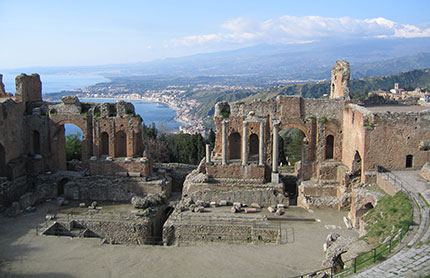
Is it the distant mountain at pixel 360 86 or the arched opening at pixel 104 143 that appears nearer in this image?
the arched opening at pixel 104 143

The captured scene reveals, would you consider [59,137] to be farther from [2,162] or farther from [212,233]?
[212,233]

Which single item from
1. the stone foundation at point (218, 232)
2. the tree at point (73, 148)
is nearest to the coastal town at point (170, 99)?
the tree at point (73, 148)

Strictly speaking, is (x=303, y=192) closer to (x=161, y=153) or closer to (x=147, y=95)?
(x=161, y=153)

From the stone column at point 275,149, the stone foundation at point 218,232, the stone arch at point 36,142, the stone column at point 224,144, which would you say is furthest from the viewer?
the stone arch at point 36,142

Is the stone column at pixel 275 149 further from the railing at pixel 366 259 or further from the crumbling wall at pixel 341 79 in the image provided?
the railing at pixel 366 259

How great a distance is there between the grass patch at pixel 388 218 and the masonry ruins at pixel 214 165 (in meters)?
1.74

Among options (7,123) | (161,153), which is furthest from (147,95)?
(7,123)

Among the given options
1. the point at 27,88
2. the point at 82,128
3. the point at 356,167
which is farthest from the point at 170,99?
the point at 356,167

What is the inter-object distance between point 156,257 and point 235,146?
11.2 m

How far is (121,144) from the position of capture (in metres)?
29.5

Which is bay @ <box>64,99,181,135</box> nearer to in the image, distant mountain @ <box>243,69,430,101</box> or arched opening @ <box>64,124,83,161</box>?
distant mountain @ <box>243,69,430,101</box>

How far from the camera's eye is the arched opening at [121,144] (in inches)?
1144

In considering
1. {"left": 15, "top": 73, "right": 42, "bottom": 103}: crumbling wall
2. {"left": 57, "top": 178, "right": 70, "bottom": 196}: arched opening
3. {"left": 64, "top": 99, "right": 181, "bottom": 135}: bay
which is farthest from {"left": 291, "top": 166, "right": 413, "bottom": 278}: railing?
{"left": 64, "top": 99, "right": 181, "bottom": 135}: bay

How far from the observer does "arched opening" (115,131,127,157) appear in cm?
2905
